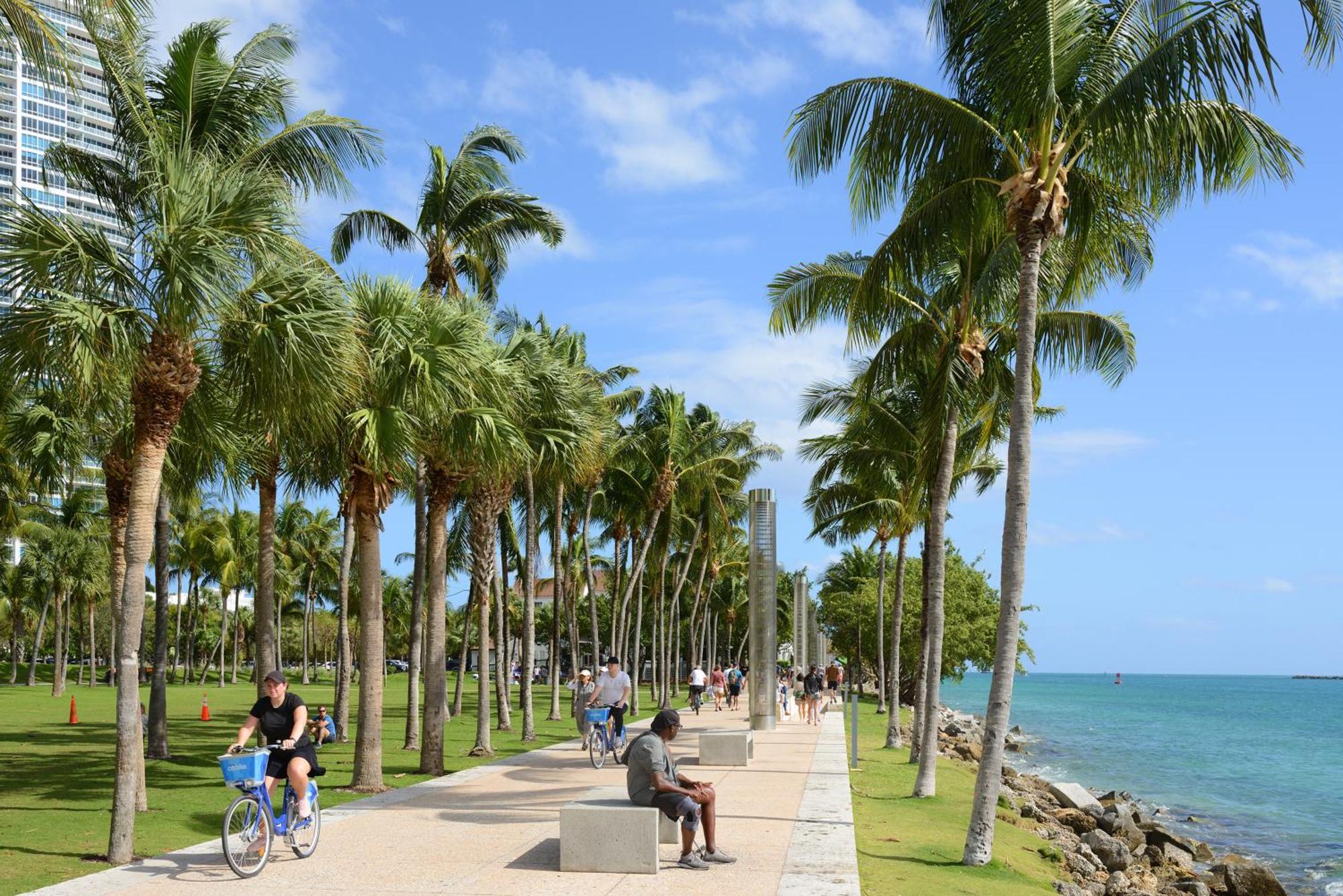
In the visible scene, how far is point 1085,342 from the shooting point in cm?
1714

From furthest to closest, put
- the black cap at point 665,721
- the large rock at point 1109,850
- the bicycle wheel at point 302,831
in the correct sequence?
the large rock at point 1109,850
the black cap at point 665,721
the bicycle wheel at point 302,831

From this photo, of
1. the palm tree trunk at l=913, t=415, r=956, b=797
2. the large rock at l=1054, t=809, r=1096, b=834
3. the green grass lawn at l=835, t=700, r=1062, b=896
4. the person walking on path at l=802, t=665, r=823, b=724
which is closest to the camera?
the green grass lawn at l=835, t=700, r=1062, b=896

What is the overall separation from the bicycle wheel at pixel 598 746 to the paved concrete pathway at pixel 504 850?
1.47 meters

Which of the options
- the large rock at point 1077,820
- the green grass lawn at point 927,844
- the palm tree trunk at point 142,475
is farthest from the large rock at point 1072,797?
the palm tree trunk at point 142,475

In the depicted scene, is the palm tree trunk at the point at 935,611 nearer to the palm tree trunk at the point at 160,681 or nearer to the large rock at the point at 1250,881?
the large rock at the point at 1250,881

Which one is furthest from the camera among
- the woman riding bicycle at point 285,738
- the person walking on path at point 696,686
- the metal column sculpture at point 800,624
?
the metal column sculpture at point 800,624

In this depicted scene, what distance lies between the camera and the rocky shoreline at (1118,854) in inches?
631

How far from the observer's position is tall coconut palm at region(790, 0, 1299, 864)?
11.3 m

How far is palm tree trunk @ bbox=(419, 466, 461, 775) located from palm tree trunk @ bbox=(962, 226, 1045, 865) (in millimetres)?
9192

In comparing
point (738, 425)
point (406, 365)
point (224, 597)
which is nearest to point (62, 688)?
point (224, 597)

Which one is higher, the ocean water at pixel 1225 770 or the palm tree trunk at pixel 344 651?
the palm tree trunk at pixel 344 651

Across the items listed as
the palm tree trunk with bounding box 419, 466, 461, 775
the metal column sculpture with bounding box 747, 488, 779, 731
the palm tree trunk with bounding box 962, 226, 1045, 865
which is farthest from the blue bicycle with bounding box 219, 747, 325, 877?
the metal column sculpture with bounding box 747, 488, 779, 731

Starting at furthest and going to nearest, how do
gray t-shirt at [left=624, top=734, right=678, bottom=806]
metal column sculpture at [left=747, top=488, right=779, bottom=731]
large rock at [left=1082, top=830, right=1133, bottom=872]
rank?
metal column sculpture at [left=747, top=488, right=779, bottom=731] < large rock at [left=1082, top=830, right=1133, bottom=872] < gray t-shirt at [left=624, top=734, right=678, bottom=806]

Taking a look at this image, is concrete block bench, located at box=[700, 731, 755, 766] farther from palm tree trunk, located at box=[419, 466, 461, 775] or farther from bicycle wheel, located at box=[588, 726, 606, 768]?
palm tree trunk, located at box=[419, 466, 461, 775]
